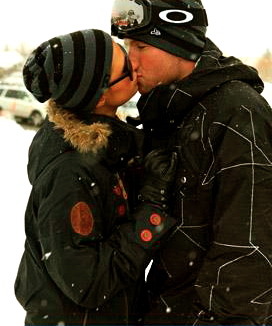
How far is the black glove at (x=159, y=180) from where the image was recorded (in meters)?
2.23

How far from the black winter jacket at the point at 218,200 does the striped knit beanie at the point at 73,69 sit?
0.35 meters

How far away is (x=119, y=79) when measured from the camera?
2396 mm

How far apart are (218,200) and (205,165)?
0.54 feet

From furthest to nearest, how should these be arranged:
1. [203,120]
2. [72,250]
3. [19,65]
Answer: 1. [19,65]
2. [203,120]
3. [72,250]

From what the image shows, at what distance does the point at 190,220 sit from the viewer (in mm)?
2285

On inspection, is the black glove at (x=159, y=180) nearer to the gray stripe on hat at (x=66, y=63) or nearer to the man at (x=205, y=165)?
the man at (x=205, y=165)

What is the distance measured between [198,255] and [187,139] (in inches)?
20.8

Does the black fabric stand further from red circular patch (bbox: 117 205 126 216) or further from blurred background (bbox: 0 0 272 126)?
blurred background (bbox: 0 0 272 126)

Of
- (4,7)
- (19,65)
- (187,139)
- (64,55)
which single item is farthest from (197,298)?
(4,7)

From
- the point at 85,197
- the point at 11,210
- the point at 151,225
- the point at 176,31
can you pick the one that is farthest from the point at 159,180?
the point at 11,210

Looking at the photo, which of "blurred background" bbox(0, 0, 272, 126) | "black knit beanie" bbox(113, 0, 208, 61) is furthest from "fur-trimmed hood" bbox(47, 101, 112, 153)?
"blurred background" bbox(0, 0, 272, 126)

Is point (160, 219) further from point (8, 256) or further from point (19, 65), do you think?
point (19, 65)

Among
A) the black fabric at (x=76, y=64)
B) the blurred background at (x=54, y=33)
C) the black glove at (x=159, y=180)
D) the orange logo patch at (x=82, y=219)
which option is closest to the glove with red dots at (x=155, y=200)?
the black glove at (x=159, y=180)

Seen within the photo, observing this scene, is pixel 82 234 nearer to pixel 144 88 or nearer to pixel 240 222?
pixel 240 222
